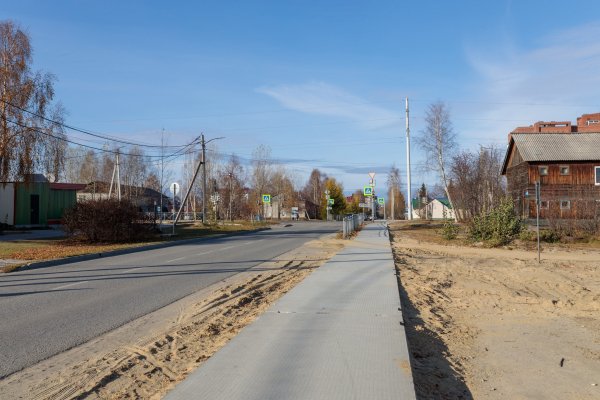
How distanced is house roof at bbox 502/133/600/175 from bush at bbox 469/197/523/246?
21901 mm

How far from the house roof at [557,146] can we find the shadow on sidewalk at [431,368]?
4008 centimetres

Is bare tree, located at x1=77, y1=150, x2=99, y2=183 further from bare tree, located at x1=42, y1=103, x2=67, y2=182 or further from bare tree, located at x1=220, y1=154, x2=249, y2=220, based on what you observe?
bare tree, located at x1=42, y1=103, x2=67, y2=182

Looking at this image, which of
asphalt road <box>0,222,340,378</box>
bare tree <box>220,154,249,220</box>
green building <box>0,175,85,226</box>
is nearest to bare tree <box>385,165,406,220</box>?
bare tree <box>220,154,249,220</box>

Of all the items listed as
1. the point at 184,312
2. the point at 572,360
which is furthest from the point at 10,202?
the point at 572,360

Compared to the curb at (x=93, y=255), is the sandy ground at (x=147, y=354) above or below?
below

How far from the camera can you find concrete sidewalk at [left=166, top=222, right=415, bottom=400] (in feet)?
14.5

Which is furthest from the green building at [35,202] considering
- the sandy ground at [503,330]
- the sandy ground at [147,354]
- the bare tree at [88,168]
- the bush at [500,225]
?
the bare tree at [88,168]

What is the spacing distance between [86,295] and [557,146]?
43.6 m

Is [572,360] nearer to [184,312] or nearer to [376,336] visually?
[376,336]

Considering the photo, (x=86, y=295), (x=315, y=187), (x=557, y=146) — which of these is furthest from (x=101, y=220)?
(x=315, y=187)

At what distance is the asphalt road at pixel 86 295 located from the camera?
6777 millimetres

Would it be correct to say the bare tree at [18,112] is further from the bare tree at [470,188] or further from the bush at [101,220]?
the bare tree at [470,188]

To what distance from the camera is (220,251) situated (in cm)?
2081

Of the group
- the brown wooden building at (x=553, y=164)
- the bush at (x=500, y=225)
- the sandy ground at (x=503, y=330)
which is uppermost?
the brown wooden building at (x=553, y=164)
